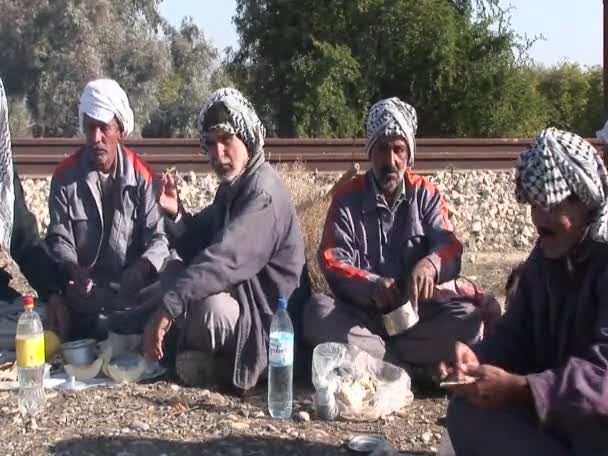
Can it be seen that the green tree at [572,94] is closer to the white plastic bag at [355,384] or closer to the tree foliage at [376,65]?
the tree foliage at [376,65]

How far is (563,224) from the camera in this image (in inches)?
130

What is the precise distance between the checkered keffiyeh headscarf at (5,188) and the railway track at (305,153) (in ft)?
15.3

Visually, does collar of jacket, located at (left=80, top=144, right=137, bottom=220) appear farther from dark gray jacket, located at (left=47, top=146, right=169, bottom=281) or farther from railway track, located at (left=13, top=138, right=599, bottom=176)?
railway track, located at (left=13, top=138, right=599, bottom=176)

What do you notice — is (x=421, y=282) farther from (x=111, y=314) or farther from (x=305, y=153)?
(x=305, y=153)

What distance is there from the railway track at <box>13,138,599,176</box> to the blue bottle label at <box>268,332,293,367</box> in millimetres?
6557

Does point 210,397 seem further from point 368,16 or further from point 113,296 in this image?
point 368,16

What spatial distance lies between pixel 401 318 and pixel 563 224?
1827mm

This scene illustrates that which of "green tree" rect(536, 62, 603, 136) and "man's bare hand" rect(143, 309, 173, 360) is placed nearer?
"man's bare hand" rect(143, 309, 173, 360)

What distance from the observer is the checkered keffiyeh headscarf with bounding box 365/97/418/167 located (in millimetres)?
5188

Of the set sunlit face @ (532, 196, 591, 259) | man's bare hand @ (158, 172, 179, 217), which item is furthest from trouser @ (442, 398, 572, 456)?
man's bare hand @ (158, 172, 179, 217)

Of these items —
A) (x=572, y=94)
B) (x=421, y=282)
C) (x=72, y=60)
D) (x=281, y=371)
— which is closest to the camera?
(x=281, y=371)


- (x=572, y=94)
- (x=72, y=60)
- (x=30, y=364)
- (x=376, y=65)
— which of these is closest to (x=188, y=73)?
(x=72, y=60)

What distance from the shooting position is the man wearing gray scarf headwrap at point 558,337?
123 inches

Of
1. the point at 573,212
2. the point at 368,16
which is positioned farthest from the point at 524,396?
the point at 368,16
